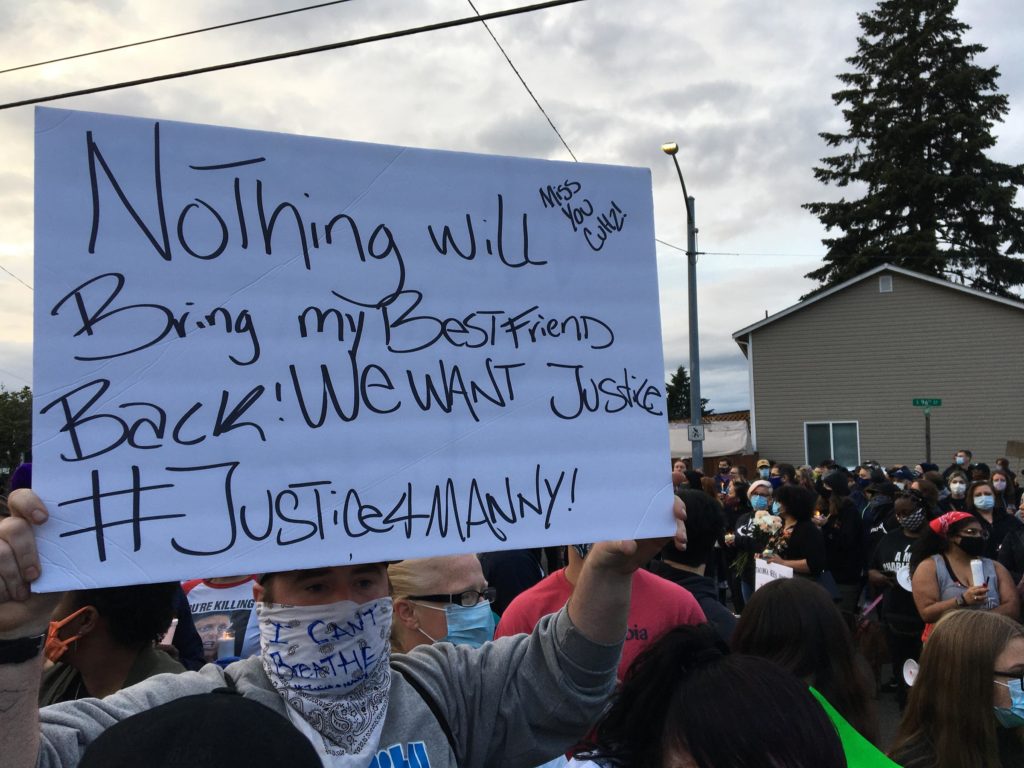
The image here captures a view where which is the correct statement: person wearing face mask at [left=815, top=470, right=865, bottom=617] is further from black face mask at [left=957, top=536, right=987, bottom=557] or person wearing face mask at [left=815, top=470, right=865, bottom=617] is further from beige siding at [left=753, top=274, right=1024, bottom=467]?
beige siding at [left=753, top=274, right=1024, bottom=467]

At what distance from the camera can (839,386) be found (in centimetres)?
2781

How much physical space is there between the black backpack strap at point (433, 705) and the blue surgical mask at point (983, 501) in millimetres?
7681

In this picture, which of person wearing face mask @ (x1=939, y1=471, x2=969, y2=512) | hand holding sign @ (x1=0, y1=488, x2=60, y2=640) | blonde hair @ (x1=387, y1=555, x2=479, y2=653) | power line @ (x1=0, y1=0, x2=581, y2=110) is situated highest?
power line @ (x1=0, y1=0, x2=581, y2=110)

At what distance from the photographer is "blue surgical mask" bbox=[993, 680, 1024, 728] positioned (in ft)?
9.65

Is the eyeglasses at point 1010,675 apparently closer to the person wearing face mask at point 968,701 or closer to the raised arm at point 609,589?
the person wearing face mask at point 968,701

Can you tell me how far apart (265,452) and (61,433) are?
359 millimetres

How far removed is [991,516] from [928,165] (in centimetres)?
4064

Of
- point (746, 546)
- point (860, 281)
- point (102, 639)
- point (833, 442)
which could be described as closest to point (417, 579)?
point (102, 639)

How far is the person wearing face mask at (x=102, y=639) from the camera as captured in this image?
278 cm

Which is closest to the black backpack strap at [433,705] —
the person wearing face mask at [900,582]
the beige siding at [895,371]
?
the person wearing face mask at [900,582]

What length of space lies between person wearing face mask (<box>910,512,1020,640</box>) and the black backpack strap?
5222 millimetres

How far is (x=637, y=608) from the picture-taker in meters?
3.44

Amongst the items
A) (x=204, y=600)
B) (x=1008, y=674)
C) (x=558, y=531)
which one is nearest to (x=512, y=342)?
(x=558, y=531)

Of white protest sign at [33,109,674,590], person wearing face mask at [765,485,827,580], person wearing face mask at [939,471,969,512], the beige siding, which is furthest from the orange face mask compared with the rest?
the beige siding
